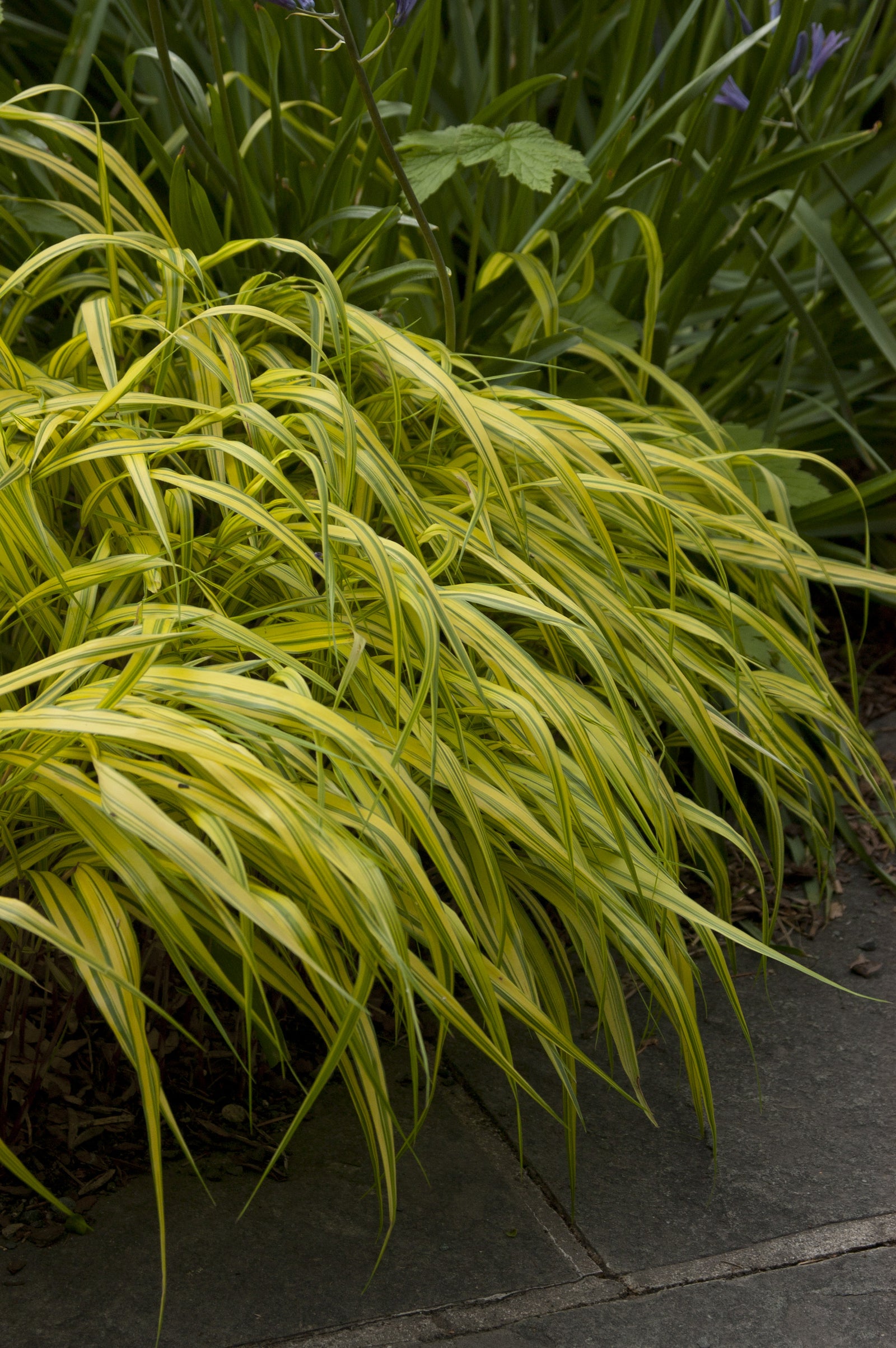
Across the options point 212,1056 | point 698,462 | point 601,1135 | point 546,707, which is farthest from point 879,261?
point 212,1056

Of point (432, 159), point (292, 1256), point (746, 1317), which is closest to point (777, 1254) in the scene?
point (746, 1317)

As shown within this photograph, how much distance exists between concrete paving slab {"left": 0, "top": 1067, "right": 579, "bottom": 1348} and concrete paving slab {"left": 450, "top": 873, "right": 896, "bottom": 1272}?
7 cm

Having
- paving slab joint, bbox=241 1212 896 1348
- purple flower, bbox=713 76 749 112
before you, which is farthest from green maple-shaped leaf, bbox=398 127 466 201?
paving slab joint, bbox=241 1212 896 1348

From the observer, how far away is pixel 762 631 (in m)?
1.41

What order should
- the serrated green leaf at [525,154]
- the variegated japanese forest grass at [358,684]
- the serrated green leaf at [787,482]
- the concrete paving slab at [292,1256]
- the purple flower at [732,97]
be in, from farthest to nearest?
the purple flower at [732,97], the serrated green leaf at [787,482], the serrated green leaf at [525,154], the concrete paving slab at [292,1256], the variegated japanese forest grass at [358,684]

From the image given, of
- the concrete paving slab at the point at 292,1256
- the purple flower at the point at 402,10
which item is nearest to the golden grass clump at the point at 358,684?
the concrete paving slab at the point at 292,1256

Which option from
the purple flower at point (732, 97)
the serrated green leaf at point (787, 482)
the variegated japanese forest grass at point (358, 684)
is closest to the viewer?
the variegated japanese forest grass at point (358, 684)

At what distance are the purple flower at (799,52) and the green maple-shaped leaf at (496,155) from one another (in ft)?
1.99

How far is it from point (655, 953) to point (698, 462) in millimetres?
664

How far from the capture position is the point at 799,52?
1873 millimetres

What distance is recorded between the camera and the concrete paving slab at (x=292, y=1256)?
1027 millimetres

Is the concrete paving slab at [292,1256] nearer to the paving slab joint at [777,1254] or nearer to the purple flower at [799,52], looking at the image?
the paving slab joint at [777,1254]

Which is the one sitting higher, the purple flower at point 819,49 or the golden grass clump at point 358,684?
the purple flower at point 819,49

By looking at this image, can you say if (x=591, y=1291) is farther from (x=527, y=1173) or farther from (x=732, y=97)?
(x=732, y=97)
